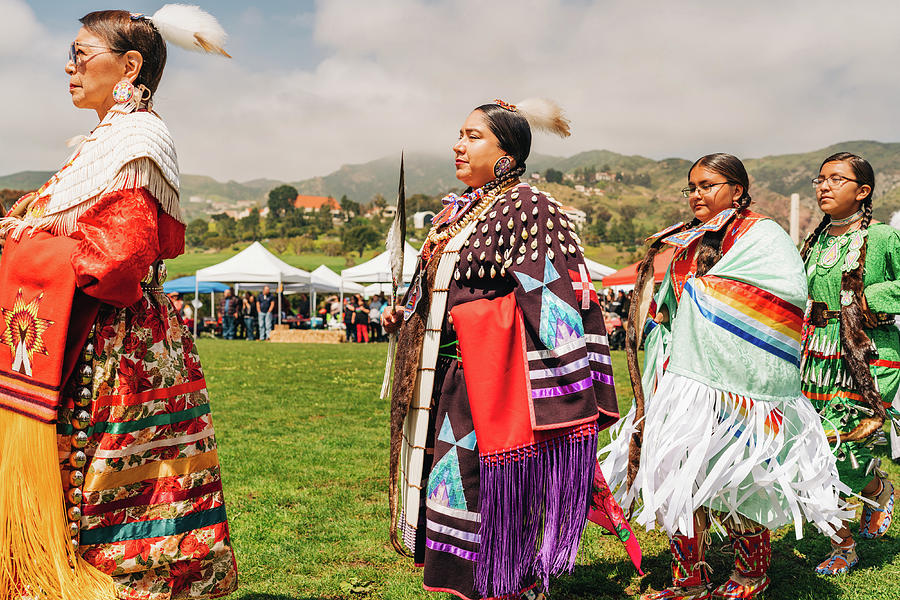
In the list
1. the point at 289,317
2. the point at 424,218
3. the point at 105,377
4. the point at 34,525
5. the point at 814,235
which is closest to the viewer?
the point at 34,525

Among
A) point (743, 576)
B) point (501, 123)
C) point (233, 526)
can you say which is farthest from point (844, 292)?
point (233, 526)

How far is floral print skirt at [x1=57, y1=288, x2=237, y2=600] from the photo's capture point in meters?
2.22

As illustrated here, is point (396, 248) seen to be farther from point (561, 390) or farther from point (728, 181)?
point (728, 181)

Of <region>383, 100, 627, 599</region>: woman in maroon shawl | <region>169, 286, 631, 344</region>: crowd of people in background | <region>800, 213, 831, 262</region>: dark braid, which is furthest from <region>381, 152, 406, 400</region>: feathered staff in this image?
<region>169, 286, 631, 344</region>: crowd of people in background

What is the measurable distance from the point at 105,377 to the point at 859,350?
3.51 m

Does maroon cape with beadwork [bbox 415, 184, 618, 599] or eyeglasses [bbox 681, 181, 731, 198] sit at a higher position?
eyeglasses [bbox 681, 181, 731, 198]

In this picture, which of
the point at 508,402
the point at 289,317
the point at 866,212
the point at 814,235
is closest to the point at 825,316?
the point at 814,235

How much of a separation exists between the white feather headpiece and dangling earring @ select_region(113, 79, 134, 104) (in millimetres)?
1433

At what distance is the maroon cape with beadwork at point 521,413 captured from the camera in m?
2.47

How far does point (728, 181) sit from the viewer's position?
11.3 feet

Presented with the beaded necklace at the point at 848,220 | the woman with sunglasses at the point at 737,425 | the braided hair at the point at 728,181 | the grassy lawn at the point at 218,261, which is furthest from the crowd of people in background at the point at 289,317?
the grassy lawn at the point at 218,261

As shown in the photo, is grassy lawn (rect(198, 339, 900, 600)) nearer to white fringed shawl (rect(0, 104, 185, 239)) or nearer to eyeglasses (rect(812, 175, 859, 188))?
white fringed shawl (rect(0, 104, 185, 239))

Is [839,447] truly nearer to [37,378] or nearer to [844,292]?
[844,292]

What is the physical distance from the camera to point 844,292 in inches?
151
